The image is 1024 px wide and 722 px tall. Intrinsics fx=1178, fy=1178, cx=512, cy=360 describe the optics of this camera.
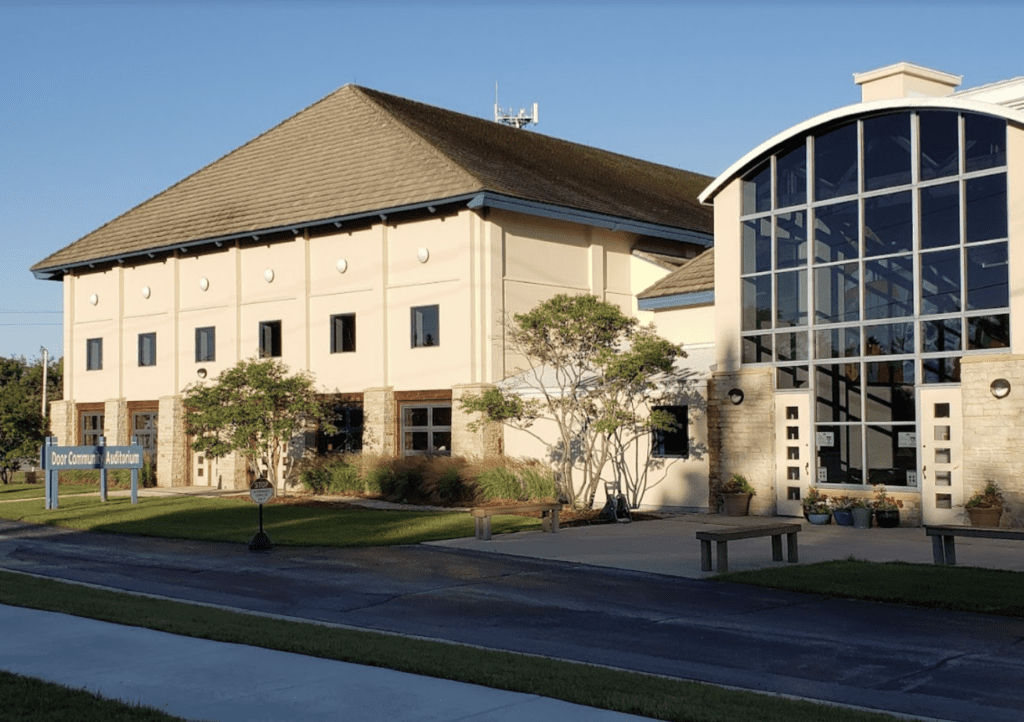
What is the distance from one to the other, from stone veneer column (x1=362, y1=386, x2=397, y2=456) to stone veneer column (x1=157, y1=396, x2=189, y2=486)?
8030mm

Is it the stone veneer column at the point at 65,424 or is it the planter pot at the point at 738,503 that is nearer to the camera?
the planter pot at the point at 738,503

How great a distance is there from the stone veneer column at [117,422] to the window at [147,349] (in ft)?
5.26

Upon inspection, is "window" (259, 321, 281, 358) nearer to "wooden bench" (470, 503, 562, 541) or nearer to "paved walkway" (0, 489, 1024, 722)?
"wooden bench" (470, 503, 562, 541)

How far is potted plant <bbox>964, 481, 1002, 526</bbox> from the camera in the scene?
2000 cm

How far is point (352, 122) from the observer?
35.8m

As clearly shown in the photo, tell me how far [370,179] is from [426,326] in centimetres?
457

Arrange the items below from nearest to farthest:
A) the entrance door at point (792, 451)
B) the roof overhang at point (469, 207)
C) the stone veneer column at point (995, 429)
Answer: the stone veneer column at point (995, 429)
the entrance door at point (792, 451)
the roof overhang at point (469, 207)

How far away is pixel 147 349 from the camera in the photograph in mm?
38281

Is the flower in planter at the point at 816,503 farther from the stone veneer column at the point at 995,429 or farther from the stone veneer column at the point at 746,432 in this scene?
the stone veneer column at the point at 995,429

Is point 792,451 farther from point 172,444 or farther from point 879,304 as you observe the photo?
point 172,444

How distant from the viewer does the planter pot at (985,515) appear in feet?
65.6

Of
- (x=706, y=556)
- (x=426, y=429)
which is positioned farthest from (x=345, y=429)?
(x=706, y=556)

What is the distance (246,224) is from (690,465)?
51.2 feet

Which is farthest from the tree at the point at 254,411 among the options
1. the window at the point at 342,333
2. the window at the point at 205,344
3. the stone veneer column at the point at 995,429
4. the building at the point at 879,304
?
the stone veneer column at the point at 995,429
